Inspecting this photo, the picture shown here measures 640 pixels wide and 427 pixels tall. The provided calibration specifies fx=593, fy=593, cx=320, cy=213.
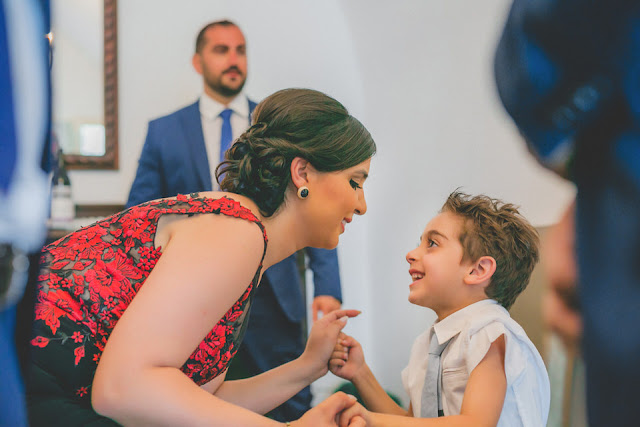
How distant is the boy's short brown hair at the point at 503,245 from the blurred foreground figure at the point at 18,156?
937 millimetres

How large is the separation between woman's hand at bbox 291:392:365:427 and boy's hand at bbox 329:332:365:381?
0.24 meters

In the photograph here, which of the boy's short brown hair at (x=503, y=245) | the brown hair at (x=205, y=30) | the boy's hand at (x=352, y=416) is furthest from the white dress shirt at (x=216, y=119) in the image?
the boy's hand at (x=352, y=416)

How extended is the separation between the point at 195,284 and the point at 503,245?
25.8 inches

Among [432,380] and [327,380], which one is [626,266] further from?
[327,380]

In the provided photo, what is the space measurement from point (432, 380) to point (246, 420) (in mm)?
491

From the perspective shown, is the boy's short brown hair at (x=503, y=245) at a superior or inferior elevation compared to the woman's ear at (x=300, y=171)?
inferior

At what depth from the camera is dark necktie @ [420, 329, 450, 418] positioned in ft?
3.72

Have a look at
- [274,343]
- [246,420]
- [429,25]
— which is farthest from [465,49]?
[246,420]

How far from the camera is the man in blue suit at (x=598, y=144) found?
0.97 ft

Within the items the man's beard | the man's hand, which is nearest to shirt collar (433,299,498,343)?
the man's hand

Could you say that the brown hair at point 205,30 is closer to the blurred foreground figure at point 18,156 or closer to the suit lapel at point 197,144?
the suit lapel at point 197,144

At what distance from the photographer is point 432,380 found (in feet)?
3.76

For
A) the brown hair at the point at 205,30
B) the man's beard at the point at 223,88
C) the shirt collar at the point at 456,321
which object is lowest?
the shirt collar at the point at 456,321

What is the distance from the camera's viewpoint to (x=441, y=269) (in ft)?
3.93
